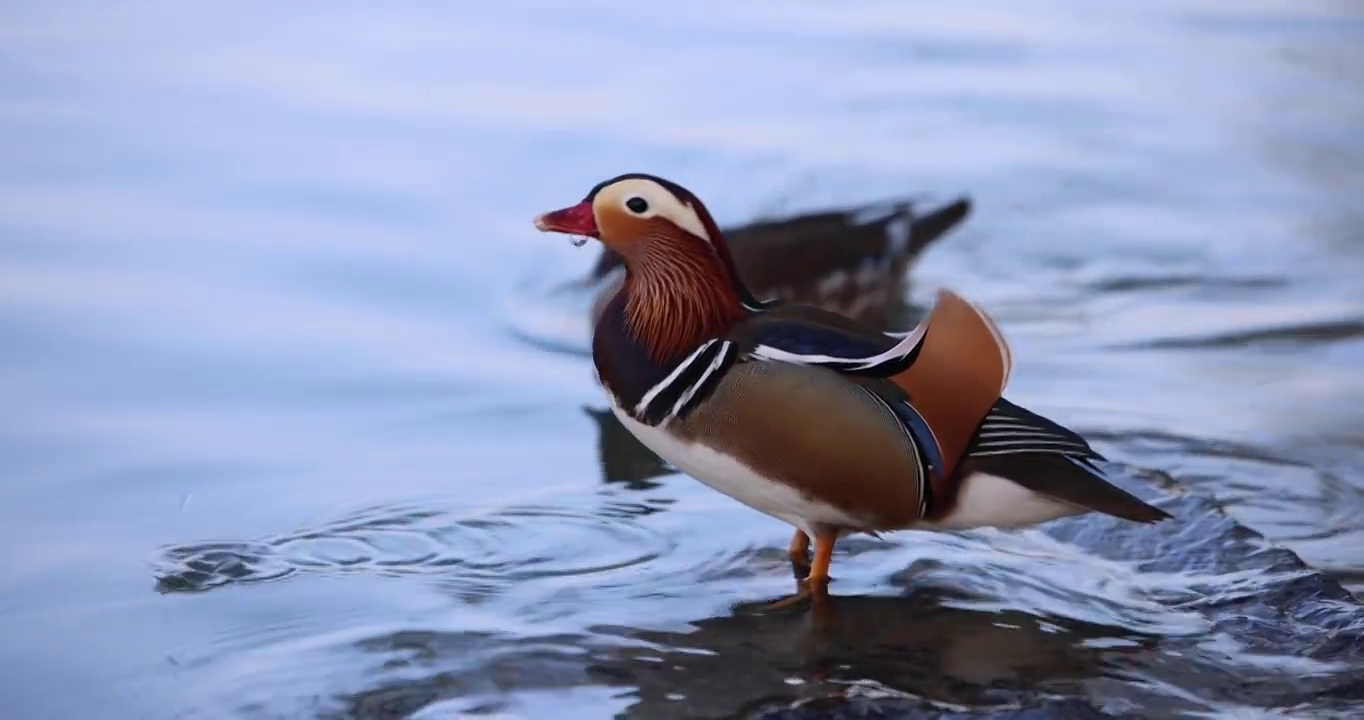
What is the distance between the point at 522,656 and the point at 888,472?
30.3 inches

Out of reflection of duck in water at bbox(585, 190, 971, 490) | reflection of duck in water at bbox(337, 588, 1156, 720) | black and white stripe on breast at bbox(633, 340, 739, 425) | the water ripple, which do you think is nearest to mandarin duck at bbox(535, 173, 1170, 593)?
black and white stripe on breast at bbox(633, 340, 739, 425)

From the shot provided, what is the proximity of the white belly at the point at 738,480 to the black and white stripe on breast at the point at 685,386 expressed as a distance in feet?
0.11

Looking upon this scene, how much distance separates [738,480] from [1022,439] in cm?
54

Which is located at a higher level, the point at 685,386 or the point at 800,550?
the point at 685,386

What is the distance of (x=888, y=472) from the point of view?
12.3 feet

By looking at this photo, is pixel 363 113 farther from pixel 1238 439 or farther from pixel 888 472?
pixel 888 472

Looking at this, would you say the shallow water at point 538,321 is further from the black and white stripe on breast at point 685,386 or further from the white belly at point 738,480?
the black and white stripe on breast at point 685,386

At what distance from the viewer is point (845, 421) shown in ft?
12.2

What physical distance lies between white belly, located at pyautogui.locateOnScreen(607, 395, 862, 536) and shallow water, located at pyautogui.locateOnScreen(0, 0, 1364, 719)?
173mm

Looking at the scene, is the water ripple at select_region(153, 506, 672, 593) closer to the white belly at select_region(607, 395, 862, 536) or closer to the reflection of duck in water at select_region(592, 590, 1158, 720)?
the white belly at select_region(607, 395, 862, 536)

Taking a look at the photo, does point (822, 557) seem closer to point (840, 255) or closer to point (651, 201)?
point (651, 201)

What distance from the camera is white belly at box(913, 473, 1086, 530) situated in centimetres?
376

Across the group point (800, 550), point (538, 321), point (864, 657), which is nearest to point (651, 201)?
point (800, 550)

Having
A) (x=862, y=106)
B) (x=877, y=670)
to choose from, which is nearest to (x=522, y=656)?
(x=877, y=670)
